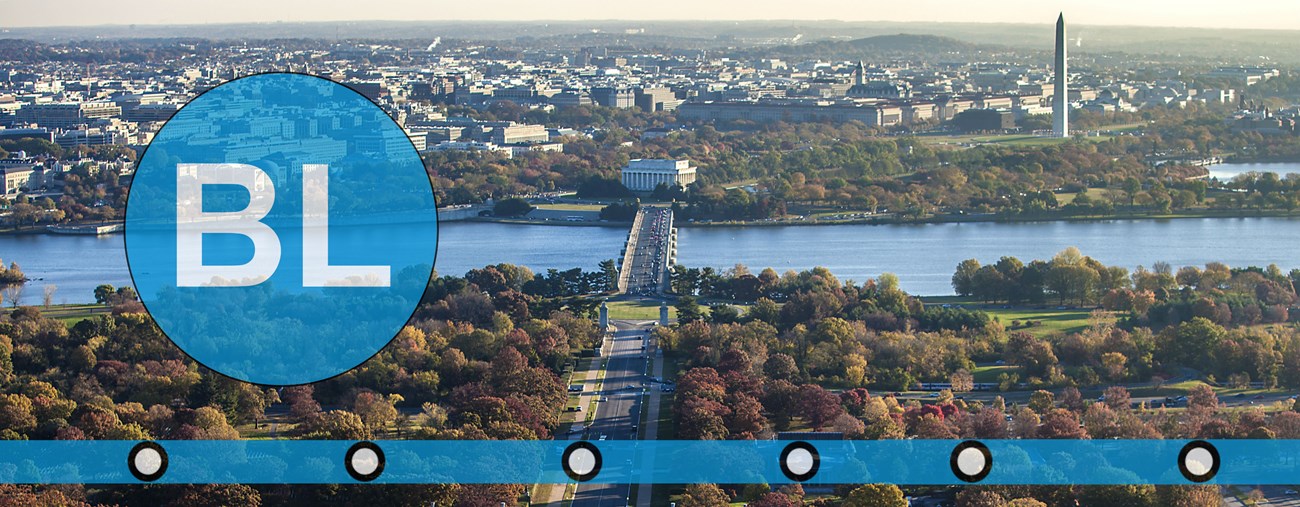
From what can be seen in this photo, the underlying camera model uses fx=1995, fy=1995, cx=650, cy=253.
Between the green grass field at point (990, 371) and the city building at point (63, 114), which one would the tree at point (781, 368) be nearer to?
the green grass field at point (990, 371)

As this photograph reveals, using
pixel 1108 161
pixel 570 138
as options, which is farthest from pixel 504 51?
pixel 1108 161

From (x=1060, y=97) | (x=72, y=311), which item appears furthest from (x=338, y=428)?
(x=1060, y=97)

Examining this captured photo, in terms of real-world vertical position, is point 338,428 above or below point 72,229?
above

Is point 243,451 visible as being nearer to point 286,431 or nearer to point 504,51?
point 286,431

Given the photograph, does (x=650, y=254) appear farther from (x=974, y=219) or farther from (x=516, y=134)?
(x=516, y=134)

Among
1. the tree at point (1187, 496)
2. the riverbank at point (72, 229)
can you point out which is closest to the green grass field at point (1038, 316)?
the tree at point (1187, 496)

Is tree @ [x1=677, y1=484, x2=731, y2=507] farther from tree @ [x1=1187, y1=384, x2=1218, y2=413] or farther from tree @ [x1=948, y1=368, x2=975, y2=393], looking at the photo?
tree @ [x1=948, y1=368, x2=975, y2=393]
